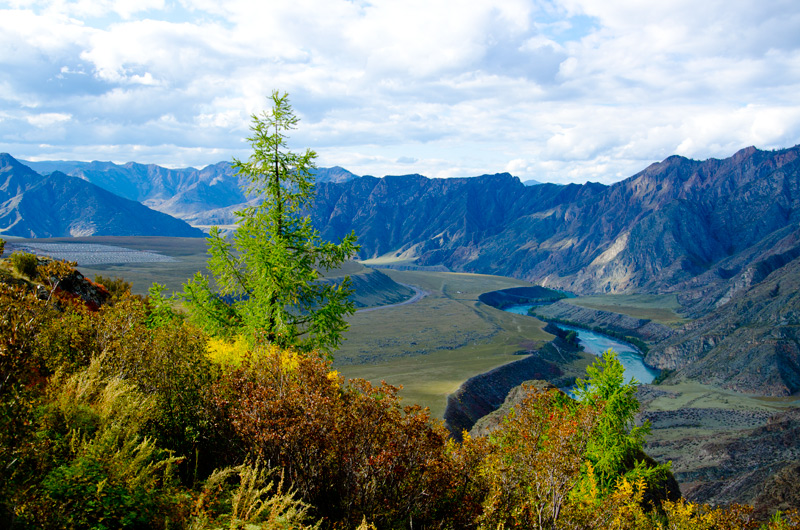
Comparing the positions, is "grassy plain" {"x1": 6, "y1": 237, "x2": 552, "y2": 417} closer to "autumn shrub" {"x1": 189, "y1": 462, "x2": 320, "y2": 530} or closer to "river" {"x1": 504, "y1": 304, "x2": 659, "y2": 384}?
"river" {"x1": 504, "y1": 304, "x2": 659, "y2": 384}

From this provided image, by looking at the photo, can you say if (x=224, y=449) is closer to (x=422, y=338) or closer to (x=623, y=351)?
(x=422, y=338)

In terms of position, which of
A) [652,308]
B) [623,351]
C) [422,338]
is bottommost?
[623,351]

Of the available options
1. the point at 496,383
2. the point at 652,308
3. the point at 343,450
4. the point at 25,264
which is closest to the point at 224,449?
the point at 343,450

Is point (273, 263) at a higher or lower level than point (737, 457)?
higher

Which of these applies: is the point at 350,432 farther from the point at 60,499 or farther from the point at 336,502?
the point at 60,499

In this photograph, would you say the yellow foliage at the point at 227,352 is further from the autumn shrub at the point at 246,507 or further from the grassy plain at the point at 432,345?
the grassy plain at the point at 432,345

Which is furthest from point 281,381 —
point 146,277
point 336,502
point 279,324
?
point 146,277
